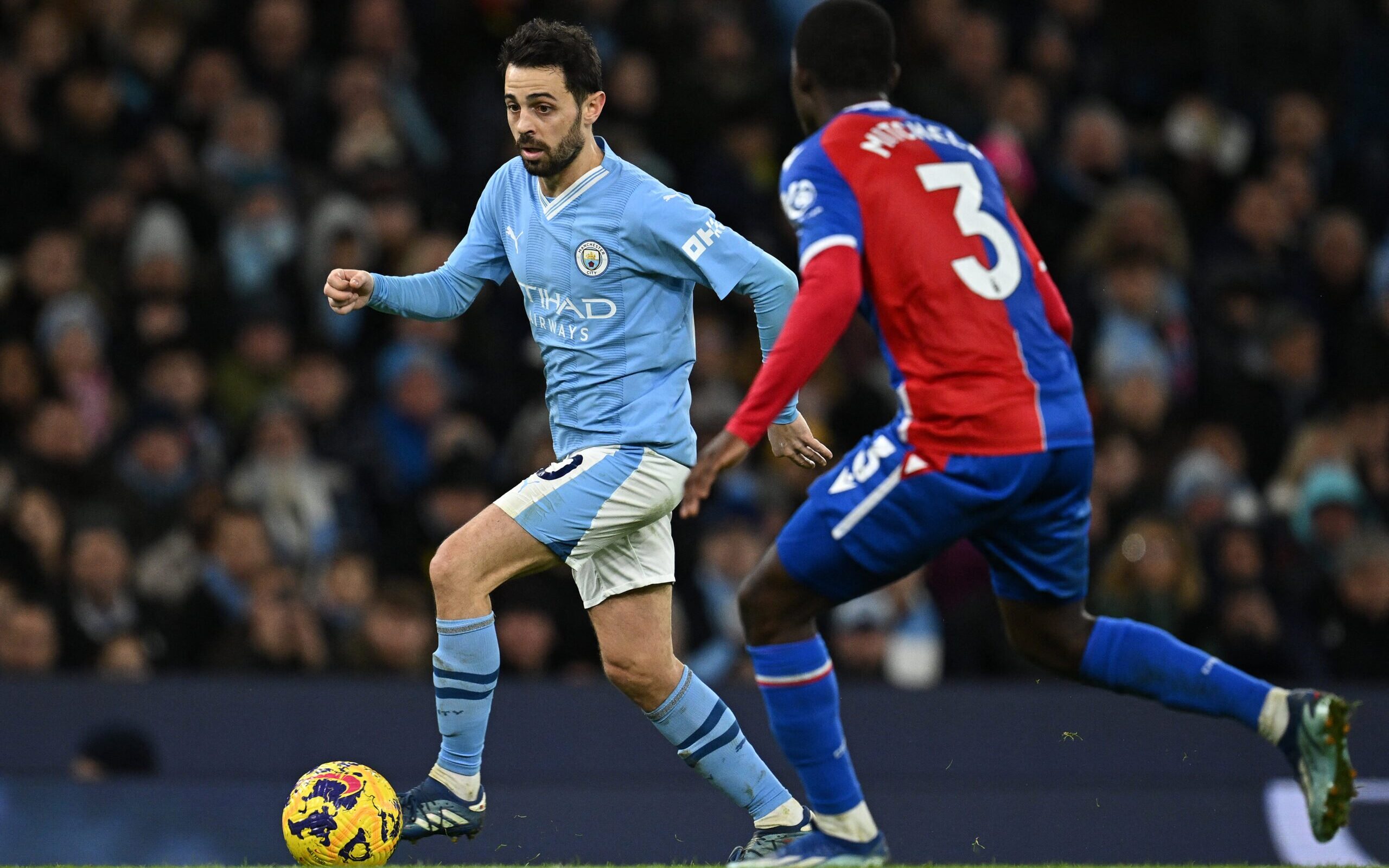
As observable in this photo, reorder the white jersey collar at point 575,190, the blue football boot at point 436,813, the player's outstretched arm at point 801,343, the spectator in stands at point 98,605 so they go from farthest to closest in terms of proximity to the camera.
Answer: the spectator in stands at point 98,605 → the white jersey collar at point 575,190 → the blue football boot at point 436,813 → the player's outstretched arm at point 801,343

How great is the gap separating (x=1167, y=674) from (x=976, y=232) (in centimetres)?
125

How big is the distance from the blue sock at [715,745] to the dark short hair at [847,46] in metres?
1.94

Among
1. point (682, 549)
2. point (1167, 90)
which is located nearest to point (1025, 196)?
point (1167, 90)

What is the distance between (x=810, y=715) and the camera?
4.70 metres

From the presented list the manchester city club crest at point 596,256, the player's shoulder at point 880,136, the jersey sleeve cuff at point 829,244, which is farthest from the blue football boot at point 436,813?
the player's shoulder at point 880,136

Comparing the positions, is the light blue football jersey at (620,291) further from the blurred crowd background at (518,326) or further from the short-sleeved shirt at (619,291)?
the blurred crowd background at (518,326)

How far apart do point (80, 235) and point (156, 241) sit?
0.50 meters

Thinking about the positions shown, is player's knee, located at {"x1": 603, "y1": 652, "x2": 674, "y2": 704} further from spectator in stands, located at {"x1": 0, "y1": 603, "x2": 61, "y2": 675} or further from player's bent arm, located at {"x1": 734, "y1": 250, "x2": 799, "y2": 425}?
spectator in stands, located at {"x1": 0, "y1": 603, "x2": 61, "y2": 675}

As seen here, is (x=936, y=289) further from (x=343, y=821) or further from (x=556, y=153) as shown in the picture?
(x=343, y=821)

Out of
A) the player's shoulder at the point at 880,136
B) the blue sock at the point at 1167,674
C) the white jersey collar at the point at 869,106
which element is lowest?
the blue sock at the point at 1167,674

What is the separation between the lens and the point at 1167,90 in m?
12.5

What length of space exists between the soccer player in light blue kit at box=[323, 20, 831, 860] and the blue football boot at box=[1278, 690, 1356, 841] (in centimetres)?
167

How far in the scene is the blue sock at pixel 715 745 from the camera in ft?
18.5

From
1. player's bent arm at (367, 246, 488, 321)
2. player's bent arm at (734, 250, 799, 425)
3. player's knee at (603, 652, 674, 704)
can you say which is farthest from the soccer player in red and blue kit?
player's bent arm at (367, 246, 488, 321)
